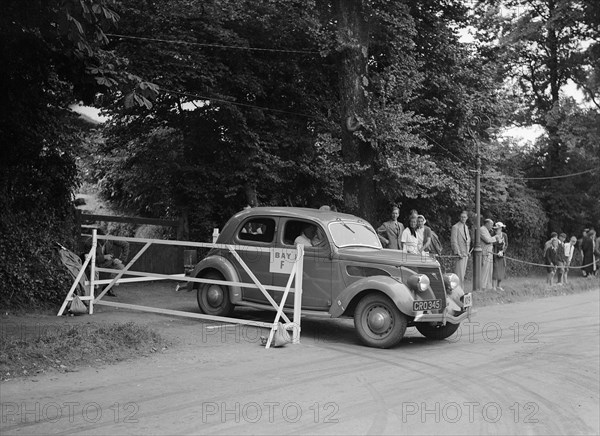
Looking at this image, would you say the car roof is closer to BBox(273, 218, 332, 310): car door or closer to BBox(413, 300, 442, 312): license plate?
BBox(273, 218, 332, 310): car door

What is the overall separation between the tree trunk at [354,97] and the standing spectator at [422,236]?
1.66m

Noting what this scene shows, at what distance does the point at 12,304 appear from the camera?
1265 centimetres

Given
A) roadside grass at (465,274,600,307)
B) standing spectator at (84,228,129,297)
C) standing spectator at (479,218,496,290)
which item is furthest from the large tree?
standing spectator at (84,228,129,297)

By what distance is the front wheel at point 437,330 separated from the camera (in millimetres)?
11695

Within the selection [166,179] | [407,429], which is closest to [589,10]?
[166,179]

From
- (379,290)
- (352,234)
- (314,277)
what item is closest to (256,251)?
(314,277)

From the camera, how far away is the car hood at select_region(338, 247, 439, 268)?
36.4 ft

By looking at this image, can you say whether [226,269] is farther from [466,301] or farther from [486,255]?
[486,255]

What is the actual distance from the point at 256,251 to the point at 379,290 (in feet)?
8.26

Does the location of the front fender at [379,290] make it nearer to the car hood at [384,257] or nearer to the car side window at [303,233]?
the car hood at [384,257]

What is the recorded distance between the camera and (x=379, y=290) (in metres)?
10.7

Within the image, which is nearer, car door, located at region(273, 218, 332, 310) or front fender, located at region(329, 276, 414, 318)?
front fender, located at region(329, 276, 414, 318)

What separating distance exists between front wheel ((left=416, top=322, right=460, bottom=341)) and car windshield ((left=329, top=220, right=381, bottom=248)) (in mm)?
1659

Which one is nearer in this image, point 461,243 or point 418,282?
point 418,282
